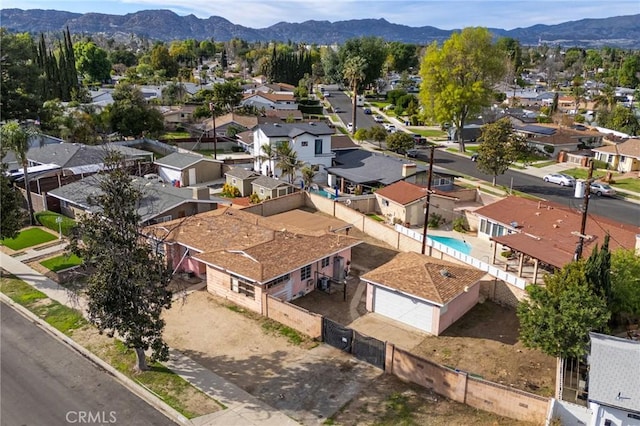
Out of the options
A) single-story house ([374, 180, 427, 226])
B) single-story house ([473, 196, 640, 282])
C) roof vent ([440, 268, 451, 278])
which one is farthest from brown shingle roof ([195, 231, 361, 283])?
single-story house ([374, 180, 427, 226])

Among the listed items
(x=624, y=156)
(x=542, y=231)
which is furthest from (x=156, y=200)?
(x=624, y=156)

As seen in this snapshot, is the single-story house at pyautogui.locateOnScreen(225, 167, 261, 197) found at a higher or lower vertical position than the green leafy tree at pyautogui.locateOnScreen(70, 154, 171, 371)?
lower

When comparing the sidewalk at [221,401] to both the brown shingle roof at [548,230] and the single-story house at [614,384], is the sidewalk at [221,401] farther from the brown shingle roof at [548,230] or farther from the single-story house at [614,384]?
the brown shingle roof at [548,230]

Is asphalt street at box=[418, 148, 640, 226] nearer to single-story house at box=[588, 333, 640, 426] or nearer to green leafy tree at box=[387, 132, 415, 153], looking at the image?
green leafy tree at box=[387, 132, 415, 153]

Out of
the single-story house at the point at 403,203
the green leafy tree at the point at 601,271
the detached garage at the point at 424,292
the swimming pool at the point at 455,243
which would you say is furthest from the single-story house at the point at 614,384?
the single-story house at the point at 403,203

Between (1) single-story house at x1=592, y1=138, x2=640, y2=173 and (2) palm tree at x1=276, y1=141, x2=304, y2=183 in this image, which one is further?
(1) single-story house at x1=592, y1=138, x2=640, y2=173

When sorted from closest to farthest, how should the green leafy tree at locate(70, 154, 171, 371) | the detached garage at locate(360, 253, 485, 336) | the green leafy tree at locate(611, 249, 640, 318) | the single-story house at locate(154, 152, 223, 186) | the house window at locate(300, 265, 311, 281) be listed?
1. the green leafy tree at locate(70, 154, 171, 371)
2. the green leafy tree at locate(611, 249, 640, 318)
3. the detached garage at locate(360, 253, 485, 336)
4. the house window at locate(300, 265, 311, 281)
5. the single-story house at locate(154, 152, 223, 186)
